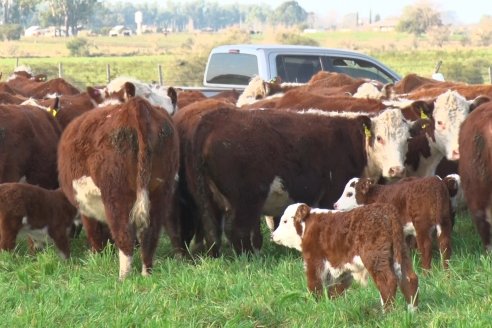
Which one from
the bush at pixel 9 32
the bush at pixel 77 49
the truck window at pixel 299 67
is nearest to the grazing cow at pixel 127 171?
the truck window at pixel 299 67

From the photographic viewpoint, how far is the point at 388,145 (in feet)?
31.8

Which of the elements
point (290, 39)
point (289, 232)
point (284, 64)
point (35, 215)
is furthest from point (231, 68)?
point (290, 39)

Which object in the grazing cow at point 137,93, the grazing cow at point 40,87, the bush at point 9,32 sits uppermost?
the grazing cow at point 137,93

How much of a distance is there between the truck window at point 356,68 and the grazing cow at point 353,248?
10721 millimetres

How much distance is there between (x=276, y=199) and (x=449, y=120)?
2.39 metres

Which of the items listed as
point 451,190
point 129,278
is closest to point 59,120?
point 129,278

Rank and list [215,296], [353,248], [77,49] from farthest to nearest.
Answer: [77,49] → [215,296] → [353,248]

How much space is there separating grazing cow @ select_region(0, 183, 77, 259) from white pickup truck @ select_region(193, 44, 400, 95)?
26.7 feet

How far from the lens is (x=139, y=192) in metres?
8.02

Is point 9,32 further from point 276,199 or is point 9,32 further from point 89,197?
point 89,197

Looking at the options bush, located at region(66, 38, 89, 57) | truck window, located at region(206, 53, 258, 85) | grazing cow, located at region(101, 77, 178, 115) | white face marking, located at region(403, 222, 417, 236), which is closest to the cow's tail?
grazing cow, located at region(101, 77, 178, 115)

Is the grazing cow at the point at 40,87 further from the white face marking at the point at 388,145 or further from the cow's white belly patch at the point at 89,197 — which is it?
the cow's white belly patch at the point at 89,197

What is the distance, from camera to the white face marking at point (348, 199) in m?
8.49

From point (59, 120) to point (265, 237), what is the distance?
293 centimetres
